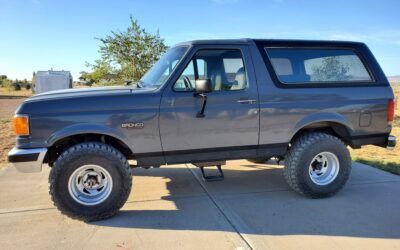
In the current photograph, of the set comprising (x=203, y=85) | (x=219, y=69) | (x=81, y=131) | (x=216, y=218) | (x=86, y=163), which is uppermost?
(x=219, y=69)

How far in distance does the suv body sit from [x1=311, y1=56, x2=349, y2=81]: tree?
0.05ft

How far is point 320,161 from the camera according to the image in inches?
192

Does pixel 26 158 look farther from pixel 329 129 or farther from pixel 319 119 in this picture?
pixel 329 129

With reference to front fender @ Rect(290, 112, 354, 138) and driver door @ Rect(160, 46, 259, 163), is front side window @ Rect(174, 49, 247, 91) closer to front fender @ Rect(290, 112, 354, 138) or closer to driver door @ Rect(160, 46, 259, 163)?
driver door @ Rect(160, 46, 259, 163)

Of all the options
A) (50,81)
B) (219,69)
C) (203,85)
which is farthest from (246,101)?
(50,81)

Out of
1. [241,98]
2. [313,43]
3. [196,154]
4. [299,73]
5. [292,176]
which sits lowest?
[292,176]

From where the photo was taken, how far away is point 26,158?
12.3 ft

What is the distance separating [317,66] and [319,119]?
762mm

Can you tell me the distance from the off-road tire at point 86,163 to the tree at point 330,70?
2.80 m

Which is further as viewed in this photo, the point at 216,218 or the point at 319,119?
the point at 319,119

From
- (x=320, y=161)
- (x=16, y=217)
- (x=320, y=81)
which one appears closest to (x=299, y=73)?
(x=320, y=81)

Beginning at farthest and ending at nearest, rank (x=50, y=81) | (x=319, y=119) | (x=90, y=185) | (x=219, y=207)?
(x=50, y=81), (x=319, y=119), (x=219, y=207), (x=90, y=185)

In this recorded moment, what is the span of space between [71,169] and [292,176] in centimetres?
279

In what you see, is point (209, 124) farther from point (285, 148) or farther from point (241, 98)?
point (285, 148)
